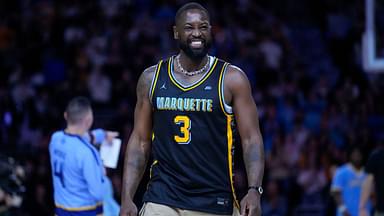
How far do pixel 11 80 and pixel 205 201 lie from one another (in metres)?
10.9

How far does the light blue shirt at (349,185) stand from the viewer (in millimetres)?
12273

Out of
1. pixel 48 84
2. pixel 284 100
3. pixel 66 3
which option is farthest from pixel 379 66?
pixel 66 3

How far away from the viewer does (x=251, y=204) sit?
6344 mm

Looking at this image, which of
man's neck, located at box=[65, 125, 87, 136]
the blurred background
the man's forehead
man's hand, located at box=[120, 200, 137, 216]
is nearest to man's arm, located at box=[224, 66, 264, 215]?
the man's forehead

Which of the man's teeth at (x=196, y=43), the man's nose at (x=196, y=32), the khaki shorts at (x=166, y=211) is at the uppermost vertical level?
the man's nose at (x=196, y=32)

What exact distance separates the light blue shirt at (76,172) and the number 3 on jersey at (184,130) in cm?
287

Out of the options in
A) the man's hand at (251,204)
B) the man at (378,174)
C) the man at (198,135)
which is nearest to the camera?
the man's hand at (251,204)

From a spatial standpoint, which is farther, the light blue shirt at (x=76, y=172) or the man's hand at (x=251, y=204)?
the light blue shirt at (x=76, y=172)

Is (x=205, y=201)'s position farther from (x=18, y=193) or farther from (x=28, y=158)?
(x=28, y=158)

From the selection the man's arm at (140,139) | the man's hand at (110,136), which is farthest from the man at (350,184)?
the man's arm at (140,139)

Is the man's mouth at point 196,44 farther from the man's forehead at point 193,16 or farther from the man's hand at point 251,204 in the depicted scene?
the man's hand at point 251,204

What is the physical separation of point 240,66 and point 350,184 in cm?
495

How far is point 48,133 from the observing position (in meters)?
15.6

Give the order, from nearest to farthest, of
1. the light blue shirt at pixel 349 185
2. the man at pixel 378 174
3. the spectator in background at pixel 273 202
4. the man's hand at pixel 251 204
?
the man's hand at pixel 251 204 < the man at pixel 378 174 < the light blue shirt at pixel 349 185 < the spectator in background at pixel 273 202
